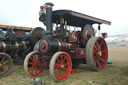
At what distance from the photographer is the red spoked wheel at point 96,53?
5.00m

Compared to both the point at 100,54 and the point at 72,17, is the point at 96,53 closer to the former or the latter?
the point at 100,54

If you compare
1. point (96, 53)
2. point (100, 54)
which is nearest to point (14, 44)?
A: point (96, 53)

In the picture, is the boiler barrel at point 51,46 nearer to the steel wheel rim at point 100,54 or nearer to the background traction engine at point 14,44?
the steel wheel rim at point 100,54

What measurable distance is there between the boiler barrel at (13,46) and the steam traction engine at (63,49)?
72.2 inches

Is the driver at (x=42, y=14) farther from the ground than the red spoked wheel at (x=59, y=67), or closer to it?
farther from the ground

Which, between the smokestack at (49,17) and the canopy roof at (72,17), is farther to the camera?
the canopy roof at (72,17)

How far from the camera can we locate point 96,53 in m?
5.33

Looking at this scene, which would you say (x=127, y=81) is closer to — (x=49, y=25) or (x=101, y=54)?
(x=101, y=54)

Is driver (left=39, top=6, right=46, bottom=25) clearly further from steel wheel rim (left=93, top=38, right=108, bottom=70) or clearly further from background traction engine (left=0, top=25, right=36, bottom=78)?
steel wheel rim (left=93, top=38, right=108, bottom=70)

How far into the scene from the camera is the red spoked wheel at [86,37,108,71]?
5.00 meters

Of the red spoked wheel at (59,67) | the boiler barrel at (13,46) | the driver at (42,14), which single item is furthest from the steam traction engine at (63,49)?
the boiler barrel at (13,46)

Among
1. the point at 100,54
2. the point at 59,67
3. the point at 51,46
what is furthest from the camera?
the point at 100,54

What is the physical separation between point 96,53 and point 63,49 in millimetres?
1395

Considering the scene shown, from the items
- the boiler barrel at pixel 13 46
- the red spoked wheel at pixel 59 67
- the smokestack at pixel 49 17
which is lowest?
the red spoked wheel at pixel 59 67
